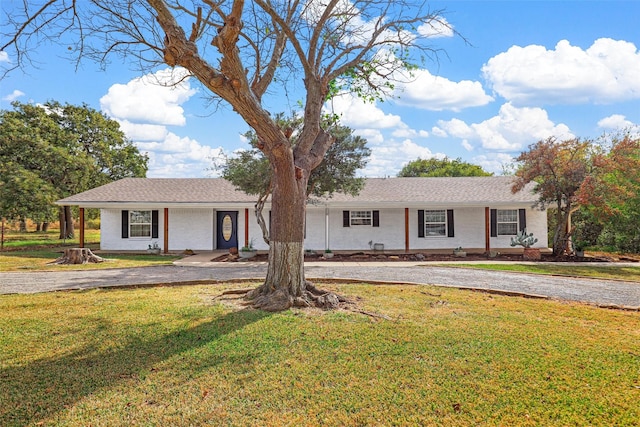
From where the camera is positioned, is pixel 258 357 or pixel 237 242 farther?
pixel 237 242

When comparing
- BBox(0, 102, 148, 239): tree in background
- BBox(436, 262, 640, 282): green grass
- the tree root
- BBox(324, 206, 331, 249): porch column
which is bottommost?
BBox(436, 262, 640, 282): green grass

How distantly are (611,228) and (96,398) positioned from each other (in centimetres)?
2160

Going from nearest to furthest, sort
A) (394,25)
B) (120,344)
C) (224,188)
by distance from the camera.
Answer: (120,344) → (394,25) → (224,188)

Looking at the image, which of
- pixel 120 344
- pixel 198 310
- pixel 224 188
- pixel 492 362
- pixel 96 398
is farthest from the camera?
pixel 224 188

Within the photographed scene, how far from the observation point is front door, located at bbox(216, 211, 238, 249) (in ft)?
63.5

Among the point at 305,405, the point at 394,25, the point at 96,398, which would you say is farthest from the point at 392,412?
the point at 394,25

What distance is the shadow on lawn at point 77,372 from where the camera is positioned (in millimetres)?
3611

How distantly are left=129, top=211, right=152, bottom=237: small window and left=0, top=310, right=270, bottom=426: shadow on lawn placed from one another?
14.5 meters

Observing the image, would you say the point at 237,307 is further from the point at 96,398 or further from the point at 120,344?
the point at 96,398

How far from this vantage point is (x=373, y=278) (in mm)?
10953

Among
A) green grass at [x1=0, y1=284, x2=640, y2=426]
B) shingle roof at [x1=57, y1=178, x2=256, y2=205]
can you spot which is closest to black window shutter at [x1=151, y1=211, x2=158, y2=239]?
shingle roof at [x1=57, y1=178, x2=256, y2=205]

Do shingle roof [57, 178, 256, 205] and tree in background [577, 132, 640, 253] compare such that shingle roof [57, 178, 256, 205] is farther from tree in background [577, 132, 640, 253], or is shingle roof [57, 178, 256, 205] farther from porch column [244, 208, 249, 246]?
tree in background [577, 132, 640, 253]

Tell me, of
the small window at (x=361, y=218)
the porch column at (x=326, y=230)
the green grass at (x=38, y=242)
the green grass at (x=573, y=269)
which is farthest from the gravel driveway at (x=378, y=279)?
the green grass at (x=38, y=242)

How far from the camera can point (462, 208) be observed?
1917 cm
